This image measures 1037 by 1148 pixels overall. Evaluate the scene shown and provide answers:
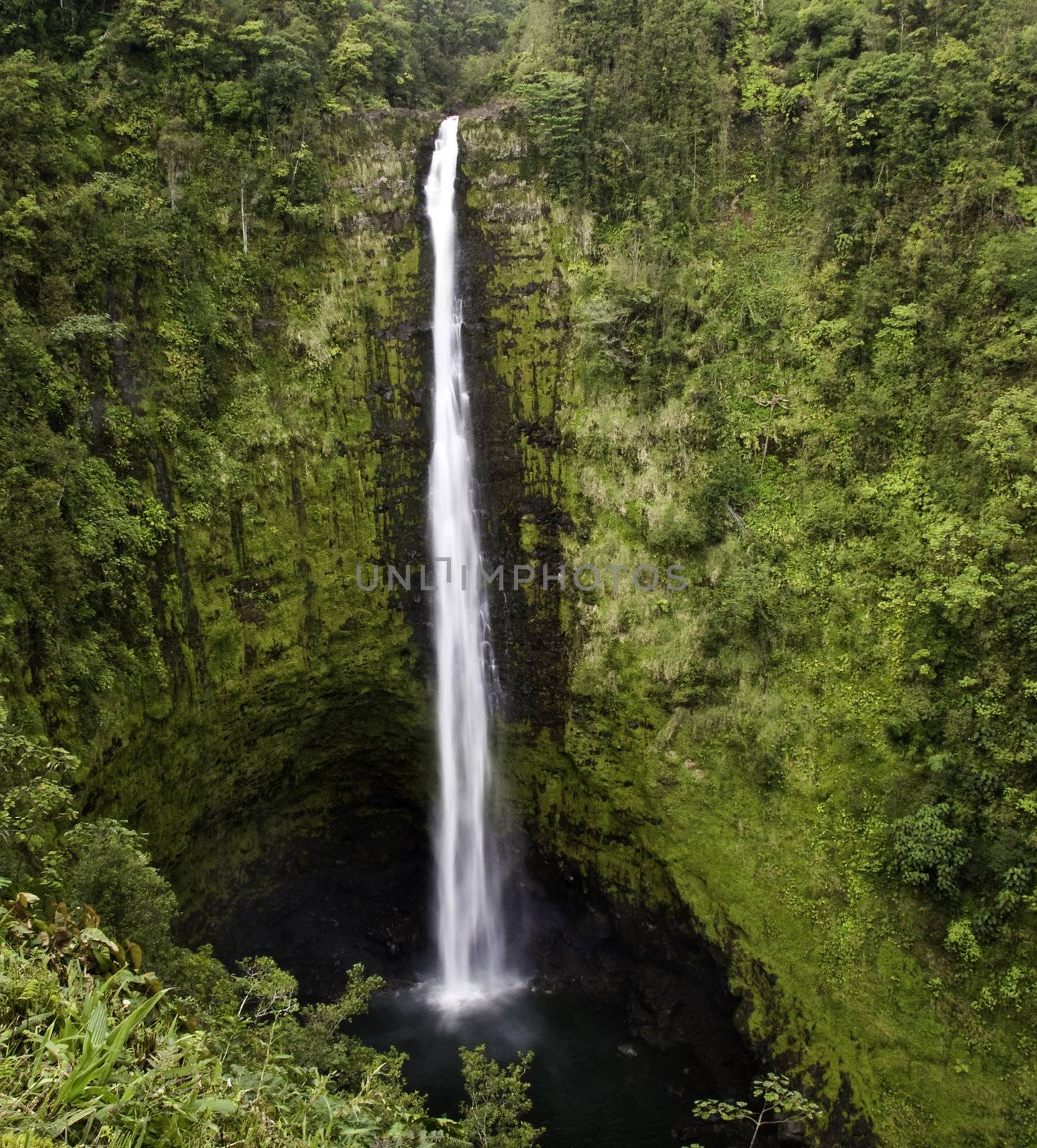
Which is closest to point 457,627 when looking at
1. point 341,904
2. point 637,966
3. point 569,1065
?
point 341,904

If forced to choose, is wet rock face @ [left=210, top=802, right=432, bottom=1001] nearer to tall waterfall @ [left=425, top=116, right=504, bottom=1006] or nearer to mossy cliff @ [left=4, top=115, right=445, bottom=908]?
mossy cliff @ [left=4, top=115, right=445, bottom=908]

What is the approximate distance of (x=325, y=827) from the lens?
18.3 meters

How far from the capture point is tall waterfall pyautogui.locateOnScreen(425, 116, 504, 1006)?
17.3m

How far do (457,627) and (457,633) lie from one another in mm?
122

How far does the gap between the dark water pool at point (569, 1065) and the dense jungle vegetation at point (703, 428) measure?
4.99 ft

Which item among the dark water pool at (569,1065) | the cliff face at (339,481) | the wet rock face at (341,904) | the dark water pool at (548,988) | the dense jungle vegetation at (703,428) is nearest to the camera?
the dense jungle vegetation at (703,428)

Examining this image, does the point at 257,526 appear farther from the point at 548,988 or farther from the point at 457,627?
the point at 548,988

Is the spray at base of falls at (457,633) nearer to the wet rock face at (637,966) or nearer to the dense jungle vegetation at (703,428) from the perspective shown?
the wet rock face at (637,966)

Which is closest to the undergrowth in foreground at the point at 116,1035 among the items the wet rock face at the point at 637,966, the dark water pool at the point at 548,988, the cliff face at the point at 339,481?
the dark water pool at the point at 548,988

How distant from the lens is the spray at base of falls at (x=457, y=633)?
1727 cm

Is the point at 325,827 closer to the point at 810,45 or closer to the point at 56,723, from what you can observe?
the point at 56,723

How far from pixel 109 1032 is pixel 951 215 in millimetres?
15954

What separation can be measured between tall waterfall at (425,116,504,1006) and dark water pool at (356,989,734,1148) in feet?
5.32

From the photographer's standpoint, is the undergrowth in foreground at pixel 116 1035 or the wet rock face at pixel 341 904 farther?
the wet rock face at pixel 341 904
